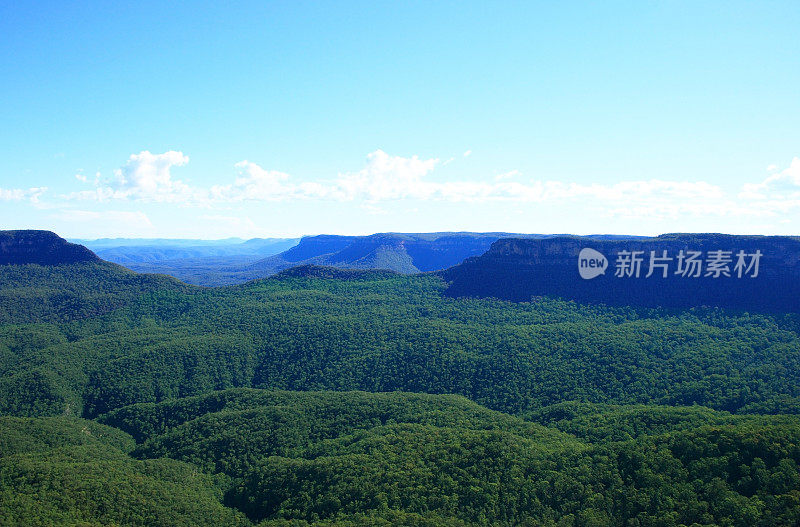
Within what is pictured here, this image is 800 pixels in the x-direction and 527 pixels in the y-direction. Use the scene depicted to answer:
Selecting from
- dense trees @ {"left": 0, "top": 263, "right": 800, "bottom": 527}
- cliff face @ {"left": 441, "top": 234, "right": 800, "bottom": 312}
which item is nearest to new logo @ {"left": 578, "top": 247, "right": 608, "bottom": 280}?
cliff face @ {"left": 441, "top": 234, "right": 800, "bottom": 312}

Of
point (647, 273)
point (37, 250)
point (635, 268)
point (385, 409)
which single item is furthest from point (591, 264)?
point (37, 250)

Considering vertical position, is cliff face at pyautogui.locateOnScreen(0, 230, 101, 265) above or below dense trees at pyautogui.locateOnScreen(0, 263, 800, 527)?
above

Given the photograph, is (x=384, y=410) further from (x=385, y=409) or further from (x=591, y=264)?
(x=591, y=264)

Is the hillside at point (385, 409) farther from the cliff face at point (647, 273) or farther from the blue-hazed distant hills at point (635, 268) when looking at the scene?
the cliff face at point (647, 273)

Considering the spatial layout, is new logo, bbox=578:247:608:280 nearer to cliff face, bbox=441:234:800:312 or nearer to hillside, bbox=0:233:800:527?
cliff face, bbox=441:234:800:312

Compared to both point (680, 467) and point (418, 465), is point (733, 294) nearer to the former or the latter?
point (680, 467)

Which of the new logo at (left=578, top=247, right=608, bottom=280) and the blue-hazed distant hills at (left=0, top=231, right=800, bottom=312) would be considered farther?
the new logo at (left=578, top=247, right=608, bottom=280)
